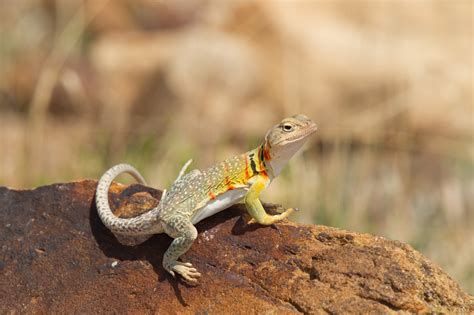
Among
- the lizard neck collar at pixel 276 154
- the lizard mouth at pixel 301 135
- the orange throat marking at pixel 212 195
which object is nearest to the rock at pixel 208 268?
the orange throat marking at pixel 212 195

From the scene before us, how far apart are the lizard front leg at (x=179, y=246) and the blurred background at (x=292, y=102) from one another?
9.67ft

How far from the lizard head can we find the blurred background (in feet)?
8.34

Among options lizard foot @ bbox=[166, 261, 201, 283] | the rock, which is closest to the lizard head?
the rock

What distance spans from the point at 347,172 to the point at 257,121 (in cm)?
345

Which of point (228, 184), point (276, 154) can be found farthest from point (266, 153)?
point (228, 184)

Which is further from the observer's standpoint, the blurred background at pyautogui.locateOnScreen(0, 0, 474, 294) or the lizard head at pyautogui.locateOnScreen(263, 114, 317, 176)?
the blurred background at pyautogui.locateOnScreen(0, 0, 474, 294)

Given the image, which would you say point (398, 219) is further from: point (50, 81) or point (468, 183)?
point (50, 81)

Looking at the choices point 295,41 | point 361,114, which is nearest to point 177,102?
point 295,41

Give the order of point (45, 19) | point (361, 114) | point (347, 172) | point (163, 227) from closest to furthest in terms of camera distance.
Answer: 1. point (163, 227)
2. point (347, 172)
3. point (361, 114)
4. point (45, 19)

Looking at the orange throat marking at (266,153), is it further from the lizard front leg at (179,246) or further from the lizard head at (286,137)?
the lizard front leg at (179,246)

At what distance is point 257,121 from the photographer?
1161 cm

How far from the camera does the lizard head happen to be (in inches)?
179

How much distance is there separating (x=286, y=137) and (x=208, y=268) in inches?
36.5

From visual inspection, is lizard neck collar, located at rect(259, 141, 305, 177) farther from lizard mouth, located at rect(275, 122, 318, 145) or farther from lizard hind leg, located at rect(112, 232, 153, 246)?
lizard hind leg, located at rect(112, 232, 153, 246)
